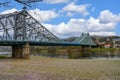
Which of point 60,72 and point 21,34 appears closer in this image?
point 60,72

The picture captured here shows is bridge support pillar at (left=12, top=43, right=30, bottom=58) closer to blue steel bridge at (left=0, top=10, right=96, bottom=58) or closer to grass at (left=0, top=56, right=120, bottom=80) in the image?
blue steel bridge at (left=0, top=10, right=96, bottom=58)

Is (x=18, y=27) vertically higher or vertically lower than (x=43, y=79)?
higher

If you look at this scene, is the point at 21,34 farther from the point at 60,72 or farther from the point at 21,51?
the point at 60,72

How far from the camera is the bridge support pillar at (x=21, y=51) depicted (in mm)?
96750

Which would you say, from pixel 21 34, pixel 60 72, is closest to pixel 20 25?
pixel 21 34

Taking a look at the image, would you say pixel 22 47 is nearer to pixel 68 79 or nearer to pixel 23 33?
pixel 23 33

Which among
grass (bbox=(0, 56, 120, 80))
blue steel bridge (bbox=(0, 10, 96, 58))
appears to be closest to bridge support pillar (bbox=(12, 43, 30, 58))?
blue steel bridge (bbox=(0, 10, 96, 58))

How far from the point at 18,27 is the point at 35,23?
1558 centimetres

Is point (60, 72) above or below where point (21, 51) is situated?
below

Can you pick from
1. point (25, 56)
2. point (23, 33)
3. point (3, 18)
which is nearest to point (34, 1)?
point (25, 56)

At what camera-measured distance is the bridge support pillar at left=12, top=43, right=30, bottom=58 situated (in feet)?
317

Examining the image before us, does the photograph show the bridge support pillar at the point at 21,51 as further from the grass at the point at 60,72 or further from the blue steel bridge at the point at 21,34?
the grass at the point at 60,72

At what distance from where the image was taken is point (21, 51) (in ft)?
322

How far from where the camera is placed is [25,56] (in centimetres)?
9625
